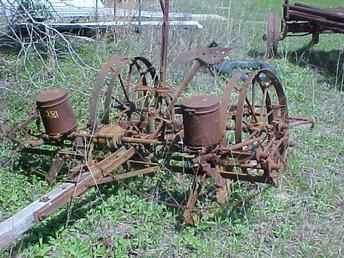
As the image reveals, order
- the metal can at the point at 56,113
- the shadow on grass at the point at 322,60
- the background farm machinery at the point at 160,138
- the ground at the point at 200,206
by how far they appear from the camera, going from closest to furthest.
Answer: the ground at the point at 200,206 → the background farm machinery at the point at 160,138 → the metal can at the point at 56,113 → the shadow on grass at the point at 322,60

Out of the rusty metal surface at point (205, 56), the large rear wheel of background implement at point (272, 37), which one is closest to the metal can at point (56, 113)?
the rusty metal surface at point (205, 56)

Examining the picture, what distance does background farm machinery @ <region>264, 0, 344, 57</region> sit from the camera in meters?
7.56

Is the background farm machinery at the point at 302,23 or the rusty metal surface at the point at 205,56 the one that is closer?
the rusty metal surface at the point at 205,56

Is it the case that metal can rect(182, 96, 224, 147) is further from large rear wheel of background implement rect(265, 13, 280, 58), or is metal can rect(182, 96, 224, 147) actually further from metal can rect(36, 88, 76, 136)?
large rear wheel of background implement rect(265, 13, 280, 58)

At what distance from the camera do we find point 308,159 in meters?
4.70

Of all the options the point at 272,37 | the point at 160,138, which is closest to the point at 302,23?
the point at 272,37

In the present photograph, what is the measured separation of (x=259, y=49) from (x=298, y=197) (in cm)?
455

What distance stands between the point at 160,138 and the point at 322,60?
15.6 feet

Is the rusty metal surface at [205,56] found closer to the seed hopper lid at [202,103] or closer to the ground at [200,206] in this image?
the seed hopper lid at [202,103]

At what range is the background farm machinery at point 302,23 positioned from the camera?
24.8ft

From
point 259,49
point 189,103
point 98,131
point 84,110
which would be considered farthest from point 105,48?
point 189,103

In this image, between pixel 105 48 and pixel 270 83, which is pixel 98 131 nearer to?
pixel 270 83

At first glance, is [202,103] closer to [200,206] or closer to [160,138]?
[160,138]

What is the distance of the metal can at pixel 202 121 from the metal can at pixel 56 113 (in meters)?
0.99
